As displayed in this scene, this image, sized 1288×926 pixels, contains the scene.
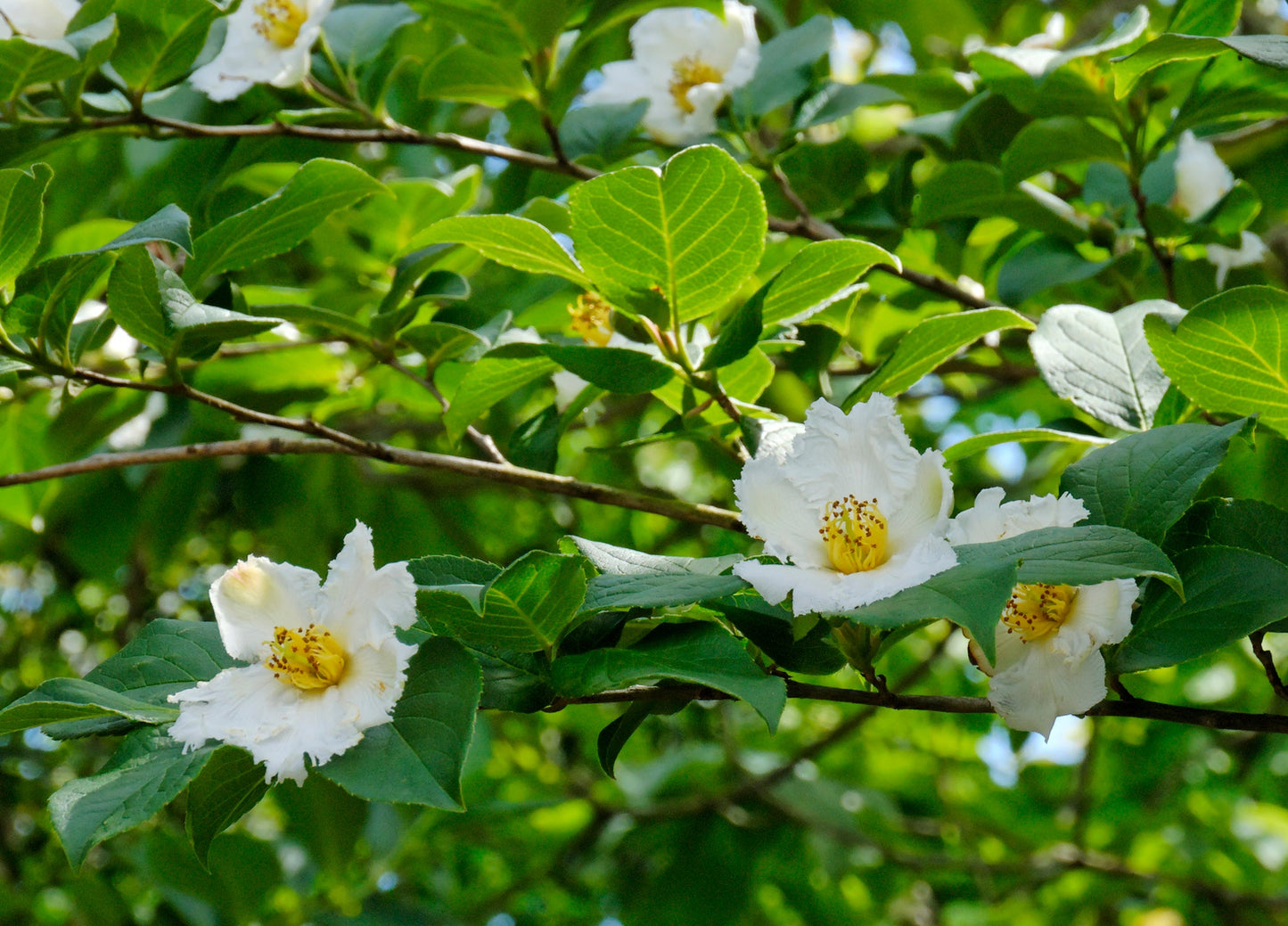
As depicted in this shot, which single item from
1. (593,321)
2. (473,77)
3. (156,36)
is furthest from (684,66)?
(156,36)

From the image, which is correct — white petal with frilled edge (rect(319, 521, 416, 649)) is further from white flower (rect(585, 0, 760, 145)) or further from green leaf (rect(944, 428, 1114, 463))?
white flower (rect(585, 0, 760, 145))

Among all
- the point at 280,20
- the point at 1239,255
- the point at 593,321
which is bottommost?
the point at 1239,255

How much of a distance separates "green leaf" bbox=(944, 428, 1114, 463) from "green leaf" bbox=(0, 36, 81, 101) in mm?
963

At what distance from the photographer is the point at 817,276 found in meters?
1.00

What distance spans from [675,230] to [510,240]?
15 cm

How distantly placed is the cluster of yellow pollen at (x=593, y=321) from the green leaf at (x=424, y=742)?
1.84 ft

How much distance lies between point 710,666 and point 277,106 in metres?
1.15

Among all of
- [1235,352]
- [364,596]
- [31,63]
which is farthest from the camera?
[31,63]

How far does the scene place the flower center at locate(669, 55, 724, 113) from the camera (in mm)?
1596

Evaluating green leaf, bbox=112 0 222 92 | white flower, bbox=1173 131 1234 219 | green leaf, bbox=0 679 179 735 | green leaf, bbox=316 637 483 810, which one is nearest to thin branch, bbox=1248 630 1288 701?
green leaf, bbox=316 637 483 810

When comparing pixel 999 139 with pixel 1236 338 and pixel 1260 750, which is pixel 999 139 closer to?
pixel 1236 338

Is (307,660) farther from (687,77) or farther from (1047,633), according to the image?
(687,77)

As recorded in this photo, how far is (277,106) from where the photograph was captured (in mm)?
Answer: 1580

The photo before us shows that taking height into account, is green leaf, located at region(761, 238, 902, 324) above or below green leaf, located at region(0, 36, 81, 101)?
below
